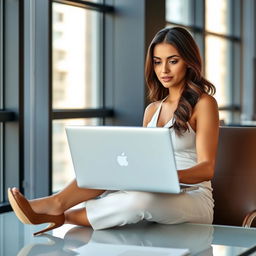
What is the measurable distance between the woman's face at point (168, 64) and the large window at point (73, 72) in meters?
1.79

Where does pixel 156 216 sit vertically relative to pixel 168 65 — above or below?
below

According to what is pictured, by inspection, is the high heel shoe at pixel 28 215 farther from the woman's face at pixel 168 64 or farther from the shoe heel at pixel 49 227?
the woman's face at pixel 168 64

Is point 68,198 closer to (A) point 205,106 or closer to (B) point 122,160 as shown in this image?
(B) point 122,160

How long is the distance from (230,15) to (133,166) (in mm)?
6325

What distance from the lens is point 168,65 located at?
2926mm

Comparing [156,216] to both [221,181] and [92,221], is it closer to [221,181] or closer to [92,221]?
[92,221]

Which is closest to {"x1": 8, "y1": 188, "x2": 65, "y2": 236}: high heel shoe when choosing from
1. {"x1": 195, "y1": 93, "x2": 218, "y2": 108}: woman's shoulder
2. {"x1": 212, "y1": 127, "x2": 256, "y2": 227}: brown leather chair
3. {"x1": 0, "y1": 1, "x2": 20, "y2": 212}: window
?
{"x1": 195, "y1": 93, "x2": 218, "y2": 108}: woman's shoulder

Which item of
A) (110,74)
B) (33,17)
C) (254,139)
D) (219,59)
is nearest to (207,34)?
(219,59)

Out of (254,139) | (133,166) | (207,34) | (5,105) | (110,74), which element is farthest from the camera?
(207,34)

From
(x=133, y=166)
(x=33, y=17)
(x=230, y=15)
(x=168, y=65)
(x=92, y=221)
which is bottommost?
(x=92, y=221)

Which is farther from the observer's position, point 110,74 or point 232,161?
point 110,74

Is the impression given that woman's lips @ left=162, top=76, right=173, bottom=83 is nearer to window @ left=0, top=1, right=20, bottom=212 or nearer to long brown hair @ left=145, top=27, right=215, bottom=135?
long brown hair @ left=145, top=27, right=215, bottom=135

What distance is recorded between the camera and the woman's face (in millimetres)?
2916

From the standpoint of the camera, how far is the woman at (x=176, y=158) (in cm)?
254
